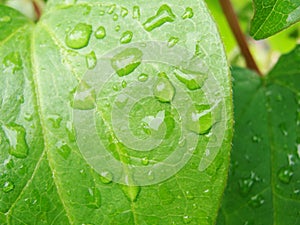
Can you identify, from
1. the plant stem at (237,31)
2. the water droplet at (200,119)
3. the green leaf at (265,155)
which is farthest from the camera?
the plant stem at (237,31)

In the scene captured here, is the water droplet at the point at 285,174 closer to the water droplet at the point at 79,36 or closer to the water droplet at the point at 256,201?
the water droplet at the point at 256,201

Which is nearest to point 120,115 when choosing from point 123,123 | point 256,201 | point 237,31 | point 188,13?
point 123,123

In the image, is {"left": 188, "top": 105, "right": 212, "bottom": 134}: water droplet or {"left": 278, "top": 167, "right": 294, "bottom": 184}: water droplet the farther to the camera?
{"left": 278, "top": 167, "right": 294, "bottom": 184}: water droplet

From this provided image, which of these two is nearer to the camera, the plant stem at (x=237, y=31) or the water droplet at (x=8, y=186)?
the water droplet at (x=8, y=186)

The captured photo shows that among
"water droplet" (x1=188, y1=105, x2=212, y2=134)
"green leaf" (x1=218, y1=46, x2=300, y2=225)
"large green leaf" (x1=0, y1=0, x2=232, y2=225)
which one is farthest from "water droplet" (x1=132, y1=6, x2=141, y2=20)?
"green leaf" (x1=218, y1=46, x2=300, y2=225)

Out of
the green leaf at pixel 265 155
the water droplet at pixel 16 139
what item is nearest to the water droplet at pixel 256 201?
the green leaf at pixel 265 155

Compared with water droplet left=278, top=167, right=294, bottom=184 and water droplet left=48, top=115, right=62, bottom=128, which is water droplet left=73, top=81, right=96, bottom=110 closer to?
water droplet left=48, top=115, right=62, bottom=128

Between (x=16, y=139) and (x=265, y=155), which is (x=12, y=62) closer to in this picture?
(x=16, y=139)
